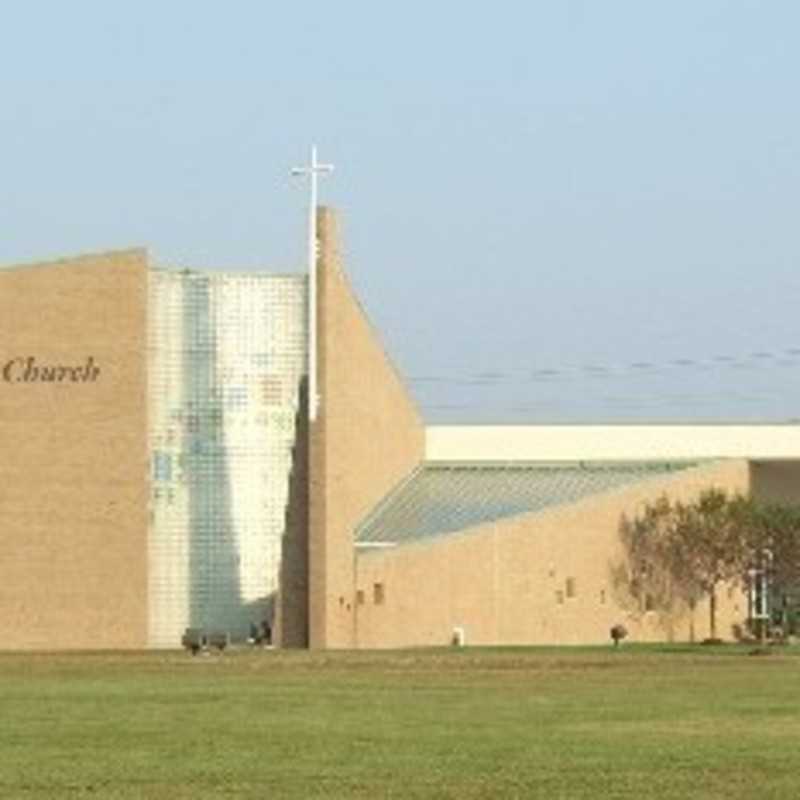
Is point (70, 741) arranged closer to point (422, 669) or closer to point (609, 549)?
point (422, 669)

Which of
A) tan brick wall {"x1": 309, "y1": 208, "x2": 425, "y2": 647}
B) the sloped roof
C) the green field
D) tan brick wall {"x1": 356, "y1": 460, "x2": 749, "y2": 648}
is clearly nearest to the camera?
the green field

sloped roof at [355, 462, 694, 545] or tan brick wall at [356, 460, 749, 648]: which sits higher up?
sloped roof at [355, 462, 694, 545]

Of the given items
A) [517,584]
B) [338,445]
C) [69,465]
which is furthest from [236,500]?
[517,584]

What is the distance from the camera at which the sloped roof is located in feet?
346

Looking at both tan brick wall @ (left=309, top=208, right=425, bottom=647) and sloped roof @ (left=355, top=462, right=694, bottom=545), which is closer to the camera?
tan brick wall @ (left=309, top=208, right=425, bottom=647)

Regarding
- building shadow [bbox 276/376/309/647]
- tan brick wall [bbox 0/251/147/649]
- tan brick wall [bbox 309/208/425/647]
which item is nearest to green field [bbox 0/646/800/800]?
tan brick wall [bbox 309/208/425/647]

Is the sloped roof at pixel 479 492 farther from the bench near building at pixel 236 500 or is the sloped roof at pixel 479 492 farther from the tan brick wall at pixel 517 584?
the tan brick wall at pixel 517 584

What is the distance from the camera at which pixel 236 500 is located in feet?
343

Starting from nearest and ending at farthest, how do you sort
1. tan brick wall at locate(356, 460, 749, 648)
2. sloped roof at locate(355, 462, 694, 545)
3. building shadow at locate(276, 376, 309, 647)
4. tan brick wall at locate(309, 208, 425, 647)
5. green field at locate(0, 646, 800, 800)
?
green field at locate(0, 646, 800, 800)
tan brick wall at locate(309, 208, 425, 647)
tan brick wall at locate(356, 460, 749, 648)
building shadow at locate(276, 376, 309, 647)
sloped roof at locate(355, 462, 694, 545)

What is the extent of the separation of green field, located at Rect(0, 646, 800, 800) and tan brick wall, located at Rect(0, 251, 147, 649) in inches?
1174

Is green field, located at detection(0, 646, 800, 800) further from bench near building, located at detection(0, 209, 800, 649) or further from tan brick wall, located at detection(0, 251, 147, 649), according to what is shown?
bench near building, located at detection(0, 209, 800, 649)

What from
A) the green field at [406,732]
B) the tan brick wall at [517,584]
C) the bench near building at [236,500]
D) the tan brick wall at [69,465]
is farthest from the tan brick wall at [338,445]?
the green field at [406,732]

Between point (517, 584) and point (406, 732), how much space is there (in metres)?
63.5

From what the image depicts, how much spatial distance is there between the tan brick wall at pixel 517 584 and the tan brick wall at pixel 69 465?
27.8 ft
